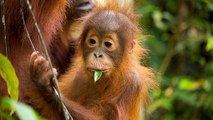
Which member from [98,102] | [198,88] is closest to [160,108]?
[198,88]

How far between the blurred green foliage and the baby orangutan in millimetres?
2293

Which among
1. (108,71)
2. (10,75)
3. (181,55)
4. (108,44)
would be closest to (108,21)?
(108,44)

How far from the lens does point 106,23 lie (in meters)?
3.67

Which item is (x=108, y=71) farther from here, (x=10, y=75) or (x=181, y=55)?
(x=181, y=55)

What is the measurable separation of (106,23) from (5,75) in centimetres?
124

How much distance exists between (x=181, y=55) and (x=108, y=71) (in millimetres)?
3560

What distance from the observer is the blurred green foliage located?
251 inches

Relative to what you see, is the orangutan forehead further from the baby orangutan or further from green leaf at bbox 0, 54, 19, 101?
green leaf at bbox 0, 54, 19, 101

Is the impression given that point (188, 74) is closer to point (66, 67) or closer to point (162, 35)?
point (162, 35)

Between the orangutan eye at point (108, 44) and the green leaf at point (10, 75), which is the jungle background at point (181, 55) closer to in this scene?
the orangutan eye at point (108, 44)

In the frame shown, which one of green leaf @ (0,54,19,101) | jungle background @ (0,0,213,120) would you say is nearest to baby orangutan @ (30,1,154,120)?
green leaf @ (0,54,19,101)

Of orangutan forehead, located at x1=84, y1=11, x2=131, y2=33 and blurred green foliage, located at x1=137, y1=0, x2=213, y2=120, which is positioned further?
blurred green foliage, located at x1=137, y1=0, x2=213, y2=120

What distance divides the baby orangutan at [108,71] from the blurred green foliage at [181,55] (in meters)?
2.29

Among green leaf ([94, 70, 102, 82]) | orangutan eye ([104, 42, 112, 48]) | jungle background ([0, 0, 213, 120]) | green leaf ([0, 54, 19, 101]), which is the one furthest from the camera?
jungle background ([0, 0, 213, 120])
